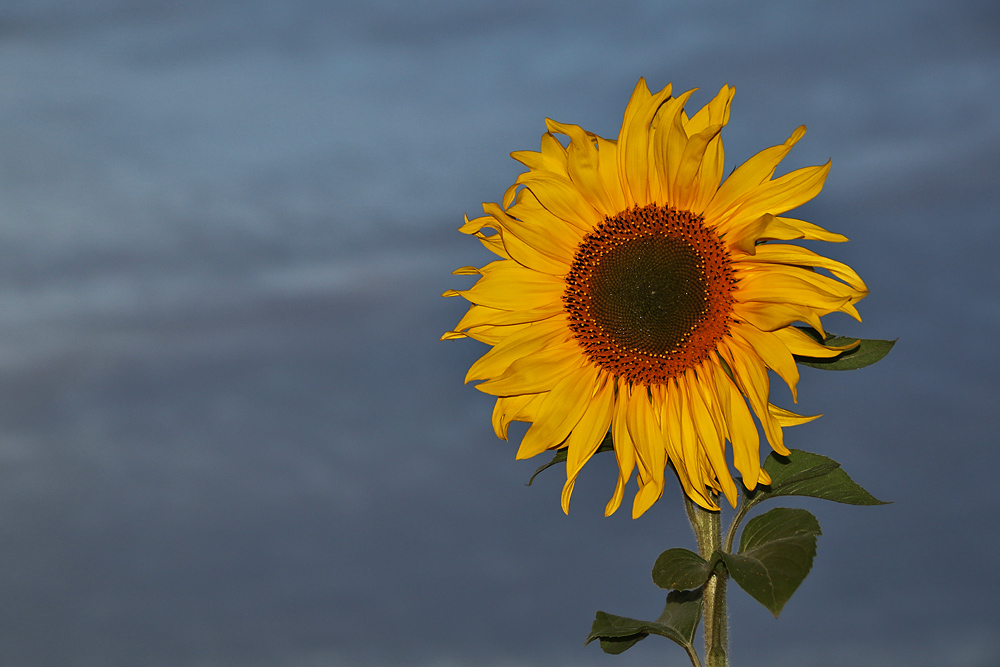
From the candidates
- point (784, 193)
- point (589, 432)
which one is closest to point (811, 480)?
point (589, 432)

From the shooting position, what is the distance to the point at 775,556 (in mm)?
3199

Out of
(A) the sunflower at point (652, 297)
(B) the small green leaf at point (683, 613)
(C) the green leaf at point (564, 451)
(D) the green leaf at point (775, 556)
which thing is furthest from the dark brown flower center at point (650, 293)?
(B) the small green leaf at point (683, 613)

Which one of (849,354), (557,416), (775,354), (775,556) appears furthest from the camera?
(557,416)

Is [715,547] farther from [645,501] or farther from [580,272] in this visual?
[580,272]

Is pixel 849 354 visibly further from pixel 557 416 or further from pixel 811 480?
pixel 557 416

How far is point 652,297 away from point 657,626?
1294 millimetres

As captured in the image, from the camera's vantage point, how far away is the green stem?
3.56 m

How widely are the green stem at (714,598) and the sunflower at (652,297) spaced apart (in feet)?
0.42

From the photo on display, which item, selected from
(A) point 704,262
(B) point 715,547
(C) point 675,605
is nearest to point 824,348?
(A) point 704,262

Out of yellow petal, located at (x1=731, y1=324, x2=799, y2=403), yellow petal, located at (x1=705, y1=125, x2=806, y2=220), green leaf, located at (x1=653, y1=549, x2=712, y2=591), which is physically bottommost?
green leaf, located at (x1=653, y1=549, x2=712, y2=591)

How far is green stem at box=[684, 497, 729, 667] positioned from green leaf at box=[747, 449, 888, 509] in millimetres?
229

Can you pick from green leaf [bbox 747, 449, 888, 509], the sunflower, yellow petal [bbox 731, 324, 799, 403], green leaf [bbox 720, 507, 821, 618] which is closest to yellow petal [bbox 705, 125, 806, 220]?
the sunflower

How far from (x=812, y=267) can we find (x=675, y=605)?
153 centimetres

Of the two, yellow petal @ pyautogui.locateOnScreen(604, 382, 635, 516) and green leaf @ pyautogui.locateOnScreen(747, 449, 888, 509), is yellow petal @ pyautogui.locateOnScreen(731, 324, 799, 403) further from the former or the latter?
yellow petal @ pyautogui.locateOnScreen(604, 382, 635, 516)
